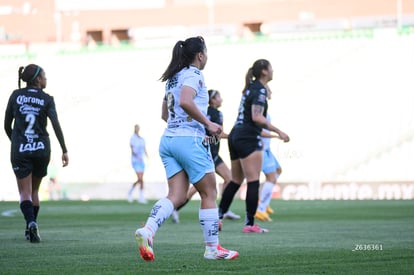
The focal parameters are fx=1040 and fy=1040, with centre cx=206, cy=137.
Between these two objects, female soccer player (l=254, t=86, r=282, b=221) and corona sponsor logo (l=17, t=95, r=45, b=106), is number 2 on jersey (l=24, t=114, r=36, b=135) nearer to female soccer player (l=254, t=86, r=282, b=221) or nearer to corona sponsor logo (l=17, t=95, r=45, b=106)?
corona sponsor logo (l=17, t=95, r=45, b=106)

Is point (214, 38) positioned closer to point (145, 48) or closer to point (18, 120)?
point (145, 48)

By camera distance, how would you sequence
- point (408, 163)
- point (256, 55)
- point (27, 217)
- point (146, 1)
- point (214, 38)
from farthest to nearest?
1. point (146, 1)
2. point (214, 38)
3. point (256, 55)
4. point (408, 163)
5. point (27, 217)

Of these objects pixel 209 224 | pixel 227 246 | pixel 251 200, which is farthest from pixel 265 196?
pixel 209 224

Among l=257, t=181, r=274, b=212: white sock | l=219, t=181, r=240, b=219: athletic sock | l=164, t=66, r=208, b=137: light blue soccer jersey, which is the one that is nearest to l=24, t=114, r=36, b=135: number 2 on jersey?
l=164, t=66, r=208, b=137: light blue soccer jersey

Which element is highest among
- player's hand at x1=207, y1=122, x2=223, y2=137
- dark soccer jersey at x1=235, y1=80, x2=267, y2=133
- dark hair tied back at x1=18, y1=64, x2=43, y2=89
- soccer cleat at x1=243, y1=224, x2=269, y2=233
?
dark hair tied back at x1=18, y1=64, x2=43, y2=89

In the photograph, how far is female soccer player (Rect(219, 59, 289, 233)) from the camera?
13617 millimetres

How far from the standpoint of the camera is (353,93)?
34.9 metres

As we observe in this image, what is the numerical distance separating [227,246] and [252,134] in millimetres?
3068

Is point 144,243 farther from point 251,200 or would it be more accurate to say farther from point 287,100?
point 287,100

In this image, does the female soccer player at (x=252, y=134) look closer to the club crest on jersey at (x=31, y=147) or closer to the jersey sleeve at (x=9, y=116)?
the club crest on jersey at (x=31, y=147)

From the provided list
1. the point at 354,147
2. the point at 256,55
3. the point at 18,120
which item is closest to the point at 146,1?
the point at 256,55

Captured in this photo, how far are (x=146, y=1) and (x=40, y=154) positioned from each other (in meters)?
50.1

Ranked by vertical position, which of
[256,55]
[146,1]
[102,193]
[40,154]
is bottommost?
[102,193]

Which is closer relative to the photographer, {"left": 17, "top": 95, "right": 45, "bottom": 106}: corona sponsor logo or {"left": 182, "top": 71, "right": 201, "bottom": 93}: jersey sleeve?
{"left": 182, "top": 71, "right": 201, "bottom": 93}: jersey sleeve
